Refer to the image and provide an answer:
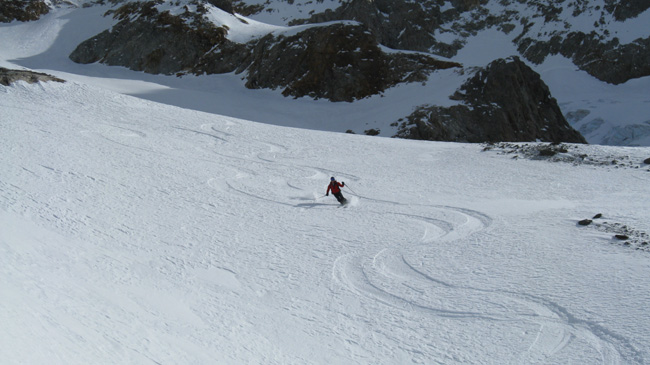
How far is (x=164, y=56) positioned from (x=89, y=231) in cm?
4192

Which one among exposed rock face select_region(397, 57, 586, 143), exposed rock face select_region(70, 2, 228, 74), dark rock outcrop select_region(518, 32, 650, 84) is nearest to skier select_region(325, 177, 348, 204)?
exposed rock face select_region(397, 57, 586, 143)

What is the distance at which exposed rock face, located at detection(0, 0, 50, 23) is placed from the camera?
2227 inches

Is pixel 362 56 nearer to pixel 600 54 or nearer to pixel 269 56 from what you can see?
pixel 269 56

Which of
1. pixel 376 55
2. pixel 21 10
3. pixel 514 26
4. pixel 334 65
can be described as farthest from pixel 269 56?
pixel 514 26

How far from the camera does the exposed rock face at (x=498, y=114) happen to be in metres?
36.6

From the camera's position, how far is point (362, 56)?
4553 centimetres

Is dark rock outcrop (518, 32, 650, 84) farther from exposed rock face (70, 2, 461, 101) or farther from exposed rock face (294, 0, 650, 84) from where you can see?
exposed rock face (70, 2, 461, 101)

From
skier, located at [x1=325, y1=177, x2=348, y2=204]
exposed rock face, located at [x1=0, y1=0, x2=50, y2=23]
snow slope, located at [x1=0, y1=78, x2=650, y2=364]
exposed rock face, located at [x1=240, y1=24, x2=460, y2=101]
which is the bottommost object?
snow slope, located at [x1=0, y1=78, x2=650, y2=364]

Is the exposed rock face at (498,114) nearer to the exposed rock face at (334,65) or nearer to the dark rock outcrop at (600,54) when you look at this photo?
the exposed rock face at (334,65)

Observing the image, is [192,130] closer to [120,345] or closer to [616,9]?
[120,345]

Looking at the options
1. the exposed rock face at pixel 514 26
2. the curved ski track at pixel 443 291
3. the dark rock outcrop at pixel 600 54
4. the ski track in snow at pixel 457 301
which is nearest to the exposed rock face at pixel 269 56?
the exposed rock face at pixel 514 26

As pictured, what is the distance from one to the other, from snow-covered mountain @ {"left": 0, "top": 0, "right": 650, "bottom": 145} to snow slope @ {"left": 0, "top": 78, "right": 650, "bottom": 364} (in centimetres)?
2090

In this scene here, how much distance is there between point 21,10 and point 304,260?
60420mm

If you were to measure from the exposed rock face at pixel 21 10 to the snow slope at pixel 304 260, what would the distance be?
46070 mm
